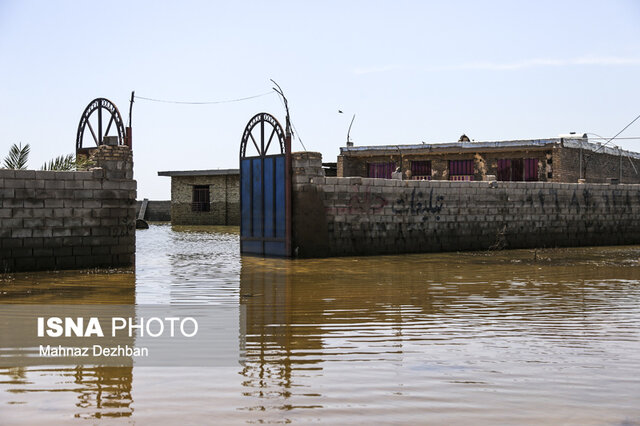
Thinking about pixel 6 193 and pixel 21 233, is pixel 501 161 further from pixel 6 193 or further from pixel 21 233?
pixel 6 193

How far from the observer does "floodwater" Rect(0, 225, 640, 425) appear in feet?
13.4

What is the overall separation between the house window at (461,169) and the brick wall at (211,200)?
10.8 m

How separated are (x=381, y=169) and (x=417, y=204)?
17.3 m

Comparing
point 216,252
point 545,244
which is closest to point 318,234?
point 216,252

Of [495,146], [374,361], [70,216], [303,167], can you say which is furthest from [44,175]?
[495,146]

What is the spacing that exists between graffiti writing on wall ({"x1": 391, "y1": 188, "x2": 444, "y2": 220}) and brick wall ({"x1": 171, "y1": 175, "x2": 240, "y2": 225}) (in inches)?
757

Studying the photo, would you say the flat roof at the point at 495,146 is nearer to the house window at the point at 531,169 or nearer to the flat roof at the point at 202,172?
the house window at the point at 531,169

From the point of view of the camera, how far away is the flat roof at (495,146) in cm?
3085

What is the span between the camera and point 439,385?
15.1 ft

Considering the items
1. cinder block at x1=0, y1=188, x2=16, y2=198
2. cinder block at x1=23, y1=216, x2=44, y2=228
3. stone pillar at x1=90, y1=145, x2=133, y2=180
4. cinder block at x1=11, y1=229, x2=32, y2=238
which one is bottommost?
cinder block at x1=11, y1=229, x2=32, y2=238

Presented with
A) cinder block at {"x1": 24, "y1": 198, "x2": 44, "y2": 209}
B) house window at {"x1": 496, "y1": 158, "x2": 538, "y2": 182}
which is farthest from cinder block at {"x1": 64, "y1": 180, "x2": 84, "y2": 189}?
house window at {"x1": 496, "y1": 158, "x2": 538, "y2": 182}

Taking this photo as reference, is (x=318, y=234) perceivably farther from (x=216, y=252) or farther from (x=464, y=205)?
(x=464, y=205)

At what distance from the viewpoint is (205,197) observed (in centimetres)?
3859

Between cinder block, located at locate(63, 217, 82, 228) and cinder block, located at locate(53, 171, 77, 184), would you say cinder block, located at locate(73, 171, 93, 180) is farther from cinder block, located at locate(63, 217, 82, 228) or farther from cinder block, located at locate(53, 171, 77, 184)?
cinder block, located at locate(63, 217, 82, 228)
